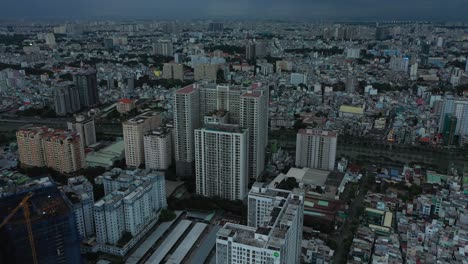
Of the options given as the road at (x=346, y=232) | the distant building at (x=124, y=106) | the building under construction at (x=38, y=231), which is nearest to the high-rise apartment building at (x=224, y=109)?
the road at (x=346, y=232)

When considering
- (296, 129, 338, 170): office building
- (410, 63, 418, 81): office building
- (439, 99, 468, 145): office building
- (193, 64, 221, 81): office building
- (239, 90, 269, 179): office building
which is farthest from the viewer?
(410, 63, 418, 81): office building

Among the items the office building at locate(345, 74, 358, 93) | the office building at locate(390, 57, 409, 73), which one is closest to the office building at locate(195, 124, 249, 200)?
the office building at locate(345, 74, 358, 93)

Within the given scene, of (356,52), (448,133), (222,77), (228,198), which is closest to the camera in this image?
(228,198)

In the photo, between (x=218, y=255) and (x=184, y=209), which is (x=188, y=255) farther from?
(x=218, y=255)

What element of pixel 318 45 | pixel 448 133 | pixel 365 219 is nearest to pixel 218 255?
pixel 365 219

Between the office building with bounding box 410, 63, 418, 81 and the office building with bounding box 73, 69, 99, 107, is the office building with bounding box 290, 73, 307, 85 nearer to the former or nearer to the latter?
the office building with bounding box 410, 63, 418, 81

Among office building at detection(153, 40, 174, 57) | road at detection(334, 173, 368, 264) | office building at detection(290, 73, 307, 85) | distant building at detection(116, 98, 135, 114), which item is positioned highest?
office building at detection(153, 40, 174, 57)
